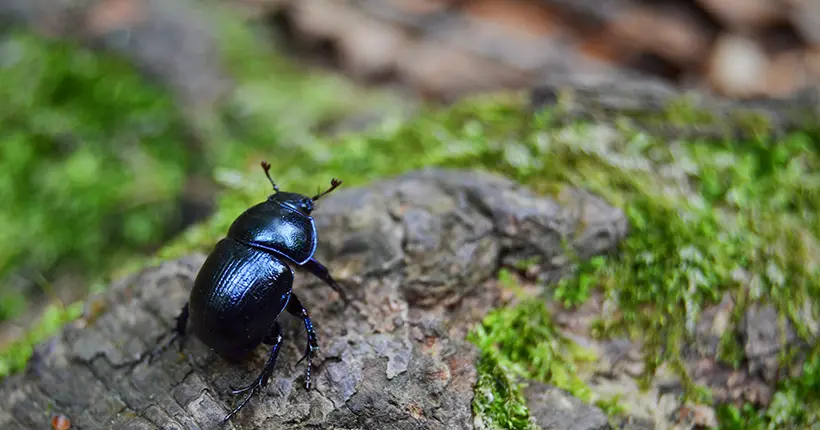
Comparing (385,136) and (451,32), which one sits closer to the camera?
(385,136)

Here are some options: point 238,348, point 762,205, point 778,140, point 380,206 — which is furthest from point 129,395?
point 778,140

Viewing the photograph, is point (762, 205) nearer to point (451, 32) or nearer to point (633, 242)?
point (633, 242)

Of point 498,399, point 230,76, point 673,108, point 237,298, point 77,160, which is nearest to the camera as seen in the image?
point 237,298

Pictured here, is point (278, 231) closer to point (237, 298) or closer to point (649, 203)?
point (237, 298)

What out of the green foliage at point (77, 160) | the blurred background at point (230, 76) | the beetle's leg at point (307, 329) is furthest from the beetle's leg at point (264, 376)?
the green foliage at point (77, 160)

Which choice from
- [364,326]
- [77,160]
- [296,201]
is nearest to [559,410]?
[364,326]
